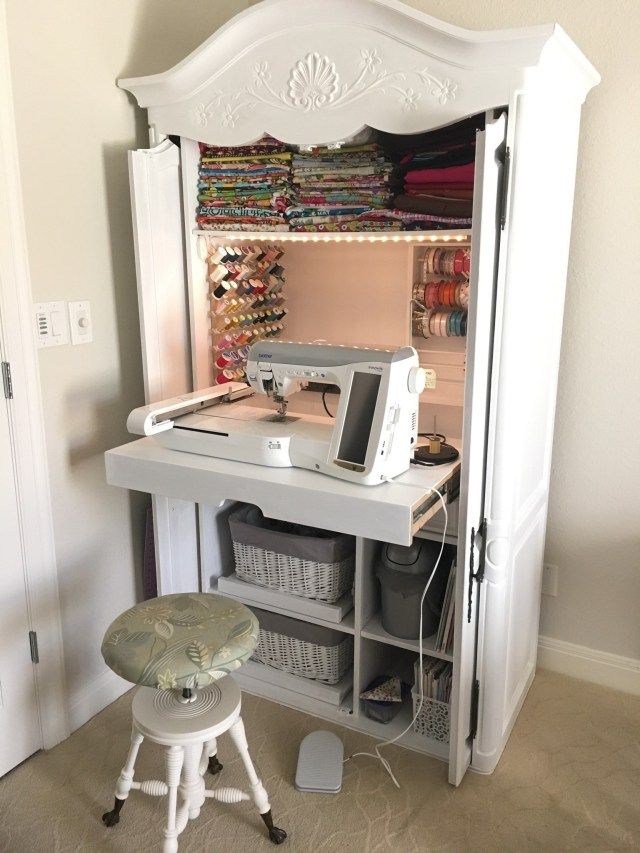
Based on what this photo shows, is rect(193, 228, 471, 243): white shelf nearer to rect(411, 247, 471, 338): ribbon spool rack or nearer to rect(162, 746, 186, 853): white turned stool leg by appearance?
rect(411, 247, 471, 338): ribbon spool rack

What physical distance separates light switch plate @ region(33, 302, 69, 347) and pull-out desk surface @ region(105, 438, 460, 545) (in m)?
0.34

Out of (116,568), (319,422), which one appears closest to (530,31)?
(319,422)

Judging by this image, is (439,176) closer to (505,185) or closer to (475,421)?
(505,185)

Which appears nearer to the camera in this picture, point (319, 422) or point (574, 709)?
point (319, 422)

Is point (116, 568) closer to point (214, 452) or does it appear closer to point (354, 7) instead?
point (214, 452)

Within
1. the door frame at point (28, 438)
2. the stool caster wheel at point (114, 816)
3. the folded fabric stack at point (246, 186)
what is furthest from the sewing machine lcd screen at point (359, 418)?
the stool caster wheel at point (114, 816)

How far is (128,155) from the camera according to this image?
197cm

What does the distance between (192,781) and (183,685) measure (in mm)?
311

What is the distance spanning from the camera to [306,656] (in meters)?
2.22

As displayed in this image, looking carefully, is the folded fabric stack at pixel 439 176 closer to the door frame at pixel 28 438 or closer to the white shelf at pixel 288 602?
the door frame at pixel 28 438

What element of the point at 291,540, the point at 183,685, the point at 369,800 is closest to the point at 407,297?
the point at 291,540

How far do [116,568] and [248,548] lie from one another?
417 mm

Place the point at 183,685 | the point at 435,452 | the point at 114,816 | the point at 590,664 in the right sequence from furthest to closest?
the point at 590,664 → the point at 435,452 → the point at 114,816 → the point at 183,685

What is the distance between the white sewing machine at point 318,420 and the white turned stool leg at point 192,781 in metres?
0.69
